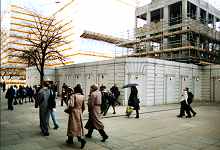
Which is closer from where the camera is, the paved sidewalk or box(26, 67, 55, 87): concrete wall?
the paved sidewalk

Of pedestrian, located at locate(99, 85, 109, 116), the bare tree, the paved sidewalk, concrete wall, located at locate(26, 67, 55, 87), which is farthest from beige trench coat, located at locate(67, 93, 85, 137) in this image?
concrete wall, located at locate(26, 67, 55, 87)

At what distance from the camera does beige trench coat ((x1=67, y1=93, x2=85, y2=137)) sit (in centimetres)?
603

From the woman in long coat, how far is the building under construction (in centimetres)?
2294

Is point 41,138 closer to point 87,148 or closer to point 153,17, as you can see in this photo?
point 87,148

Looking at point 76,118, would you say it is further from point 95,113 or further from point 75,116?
point 95,113

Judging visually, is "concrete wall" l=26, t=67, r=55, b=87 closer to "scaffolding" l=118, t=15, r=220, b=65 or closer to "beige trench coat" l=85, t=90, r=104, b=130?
"scaffolding" l=118, t=15, r=220, b=65

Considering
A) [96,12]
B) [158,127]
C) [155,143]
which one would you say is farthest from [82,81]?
[96,12]

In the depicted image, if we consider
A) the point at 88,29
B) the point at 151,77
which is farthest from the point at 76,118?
the point at 88,29

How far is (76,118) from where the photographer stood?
612 cm

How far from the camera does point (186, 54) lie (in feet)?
92.1

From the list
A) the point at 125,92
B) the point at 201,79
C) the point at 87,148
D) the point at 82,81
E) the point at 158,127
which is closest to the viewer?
the point at 87,148

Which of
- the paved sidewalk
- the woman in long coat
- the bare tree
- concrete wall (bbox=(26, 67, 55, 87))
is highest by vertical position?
the bare tree

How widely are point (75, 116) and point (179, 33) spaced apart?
2678 centimetres

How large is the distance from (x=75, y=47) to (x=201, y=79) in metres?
27.6
